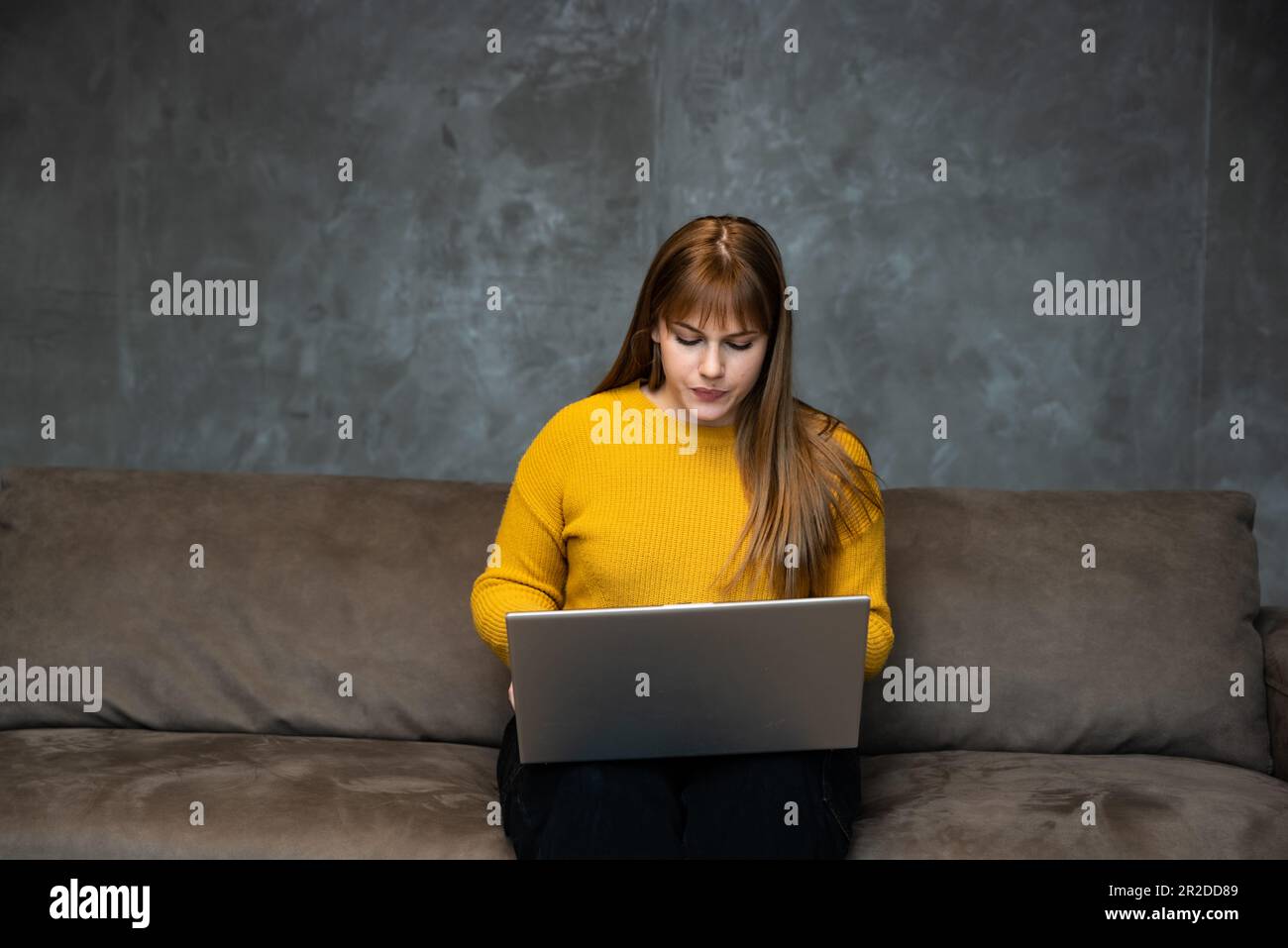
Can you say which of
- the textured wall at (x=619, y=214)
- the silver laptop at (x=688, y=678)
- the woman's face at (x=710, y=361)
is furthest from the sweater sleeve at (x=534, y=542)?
the textured wall at (x=619, y=214)

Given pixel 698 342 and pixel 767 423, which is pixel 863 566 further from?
pixel 698 342

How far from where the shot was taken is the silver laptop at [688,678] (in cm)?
144

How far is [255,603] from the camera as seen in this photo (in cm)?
217

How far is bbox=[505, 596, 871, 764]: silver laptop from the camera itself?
144 centimetres

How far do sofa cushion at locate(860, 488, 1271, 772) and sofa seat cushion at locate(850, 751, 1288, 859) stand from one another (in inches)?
3.6

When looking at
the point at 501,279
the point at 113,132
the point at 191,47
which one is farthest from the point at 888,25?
the point at 113,132

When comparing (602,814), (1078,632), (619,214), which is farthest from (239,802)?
(619,214)

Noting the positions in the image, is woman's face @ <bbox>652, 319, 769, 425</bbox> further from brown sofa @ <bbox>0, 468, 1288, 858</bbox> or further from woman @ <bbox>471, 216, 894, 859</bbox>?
brown sofa @ <bbox>0, 468, 1288, 858</bbox>

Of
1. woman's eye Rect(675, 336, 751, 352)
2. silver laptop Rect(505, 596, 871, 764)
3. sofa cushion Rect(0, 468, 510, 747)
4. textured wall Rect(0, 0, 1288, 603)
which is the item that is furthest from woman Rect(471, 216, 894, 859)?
textured wall Rect(0, 0, 1288, 603)

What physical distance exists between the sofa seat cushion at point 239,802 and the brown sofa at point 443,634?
1cm

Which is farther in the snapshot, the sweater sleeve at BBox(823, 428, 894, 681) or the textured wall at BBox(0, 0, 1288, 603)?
the textured wall at BBox(0, 0, 1288, 603)

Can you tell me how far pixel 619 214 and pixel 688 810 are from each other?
64.1 inches

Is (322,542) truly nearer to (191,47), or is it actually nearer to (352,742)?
(352,742)
